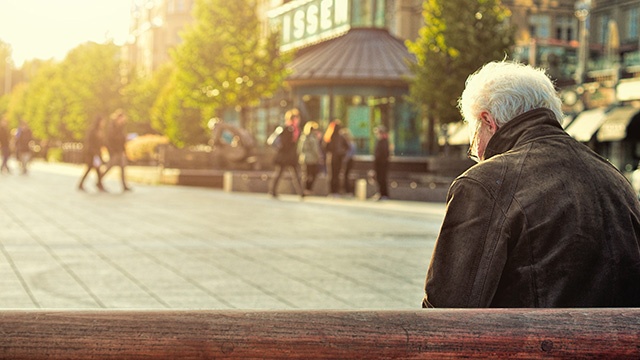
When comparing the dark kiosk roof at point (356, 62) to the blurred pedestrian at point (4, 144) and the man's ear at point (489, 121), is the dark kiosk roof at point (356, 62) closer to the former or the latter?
the blurred pedestrian at point (4, 144)

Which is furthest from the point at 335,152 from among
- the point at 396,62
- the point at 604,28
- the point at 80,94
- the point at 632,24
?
the point at 80,94

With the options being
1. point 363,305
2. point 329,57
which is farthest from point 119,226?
point 329,57

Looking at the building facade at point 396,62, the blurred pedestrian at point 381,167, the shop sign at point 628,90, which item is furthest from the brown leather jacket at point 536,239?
the shop sign at point 628,90

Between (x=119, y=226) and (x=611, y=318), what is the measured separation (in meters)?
13.5

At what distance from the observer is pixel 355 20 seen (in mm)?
53188

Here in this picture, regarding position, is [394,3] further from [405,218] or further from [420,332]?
[420,332]

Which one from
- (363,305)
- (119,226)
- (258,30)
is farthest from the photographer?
(258,30)

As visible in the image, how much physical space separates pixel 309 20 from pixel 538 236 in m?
57.9

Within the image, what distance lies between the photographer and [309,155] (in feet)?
87.9

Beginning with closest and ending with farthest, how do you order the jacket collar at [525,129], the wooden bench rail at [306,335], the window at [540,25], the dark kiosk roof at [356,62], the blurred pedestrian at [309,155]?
the wooden bench rail at [306,335] → the jacket collar at [525,129] → the blurred pedestrian at [309,155] → the dark kiosk roof at [356,62] → the window at [540,25]

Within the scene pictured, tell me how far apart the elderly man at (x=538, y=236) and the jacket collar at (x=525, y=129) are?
2.5 inches

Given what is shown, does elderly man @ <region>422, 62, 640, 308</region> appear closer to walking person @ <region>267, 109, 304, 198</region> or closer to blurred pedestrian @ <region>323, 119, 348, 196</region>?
walking person @ <region>267, 109, 304, 198</region>

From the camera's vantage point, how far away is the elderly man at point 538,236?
2.95 meters

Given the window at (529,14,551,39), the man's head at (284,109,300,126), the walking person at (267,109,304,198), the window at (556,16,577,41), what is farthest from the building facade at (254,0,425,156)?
the walking person at (267,109,304,198)
